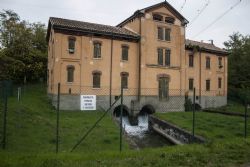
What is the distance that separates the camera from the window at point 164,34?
34844mm

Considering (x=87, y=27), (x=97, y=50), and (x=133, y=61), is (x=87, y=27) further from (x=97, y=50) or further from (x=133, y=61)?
(x=133, y=61)

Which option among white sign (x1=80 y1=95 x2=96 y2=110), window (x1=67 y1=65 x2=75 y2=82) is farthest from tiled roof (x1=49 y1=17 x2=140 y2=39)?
white sign (x1=80 y1=95 x2=96 y2=110)

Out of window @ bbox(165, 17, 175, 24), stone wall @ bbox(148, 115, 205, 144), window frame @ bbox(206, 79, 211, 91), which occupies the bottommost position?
stone wall @ bbox(148, 115, 205, 144)

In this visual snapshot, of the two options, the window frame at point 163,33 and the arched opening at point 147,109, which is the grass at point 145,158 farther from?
the window frame at point 163,33

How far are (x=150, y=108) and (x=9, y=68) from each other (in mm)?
20057

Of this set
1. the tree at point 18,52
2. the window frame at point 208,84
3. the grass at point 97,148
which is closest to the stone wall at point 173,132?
the grass at point 97,148

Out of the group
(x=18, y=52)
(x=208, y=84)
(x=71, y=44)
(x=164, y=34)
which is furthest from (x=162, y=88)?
(x=18, y=52)

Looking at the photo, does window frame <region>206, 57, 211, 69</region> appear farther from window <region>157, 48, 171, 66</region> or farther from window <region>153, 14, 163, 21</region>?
window <region>153, 14, 163, 21</region>

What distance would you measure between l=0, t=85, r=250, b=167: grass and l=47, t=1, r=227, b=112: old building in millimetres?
6288

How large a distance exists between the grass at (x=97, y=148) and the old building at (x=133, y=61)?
20.6ft

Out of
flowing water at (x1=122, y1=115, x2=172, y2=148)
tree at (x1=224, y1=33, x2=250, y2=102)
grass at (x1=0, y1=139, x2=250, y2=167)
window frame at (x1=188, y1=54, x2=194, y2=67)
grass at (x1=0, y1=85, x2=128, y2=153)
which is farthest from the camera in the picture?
tree at (x1=224, y1=33, x2=250, y2=102)

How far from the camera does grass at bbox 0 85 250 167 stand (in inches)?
367

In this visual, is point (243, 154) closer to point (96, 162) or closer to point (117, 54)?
point (96, 162)

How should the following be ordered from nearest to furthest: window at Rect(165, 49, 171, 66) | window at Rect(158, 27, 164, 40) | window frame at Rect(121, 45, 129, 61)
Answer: window frame at Rect(121, 45, 129, 61) < window at Rect(158, 27, 164, 40) < window at Rect(165, 49, 171, 66)
